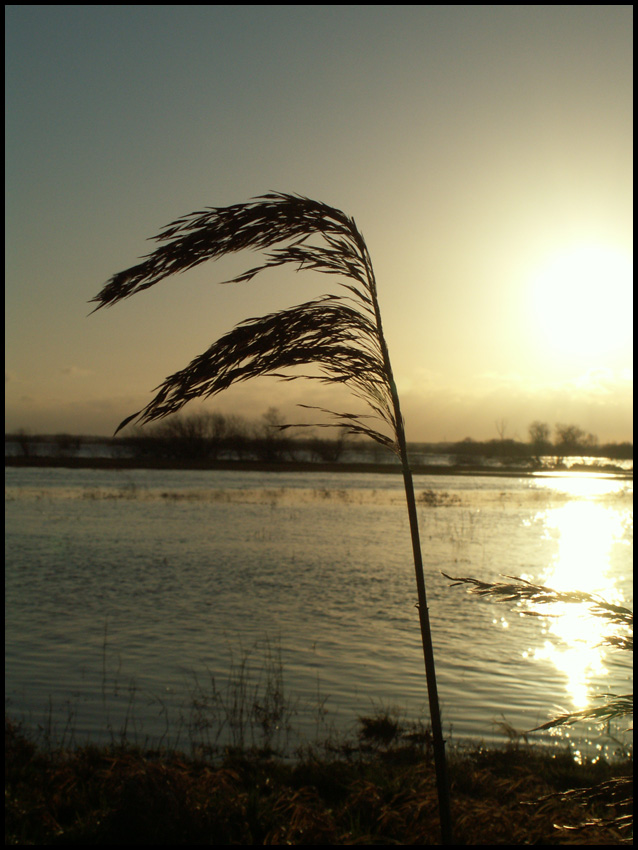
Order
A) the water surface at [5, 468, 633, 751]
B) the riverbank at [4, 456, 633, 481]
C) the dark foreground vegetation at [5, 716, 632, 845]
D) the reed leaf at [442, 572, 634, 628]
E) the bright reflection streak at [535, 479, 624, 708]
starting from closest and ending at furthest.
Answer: the reed leaf at [442, 572, 634, 628]
the dark foreground vegetation at [5, 716, 632, 845]
the water surface at [5, 468, 633, 751]
the bright reflection streak at [535, 479, 624, 708]
the riverbank at [4, 456, 633, 481]

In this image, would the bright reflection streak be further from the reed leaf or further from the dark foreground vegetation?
the dark foreground vegetation

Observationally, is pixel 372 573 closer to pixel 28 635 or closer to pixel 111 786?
pixel 28 635

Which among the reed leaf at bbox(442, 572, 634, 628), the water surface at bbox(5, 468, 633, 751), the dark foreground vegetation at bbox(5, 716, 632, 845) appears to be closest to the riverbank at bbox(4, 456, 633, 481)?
the water surface at bbox(5, 468, 633, 751)

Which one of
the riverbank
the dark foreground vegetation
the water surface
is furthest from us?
the riverbank

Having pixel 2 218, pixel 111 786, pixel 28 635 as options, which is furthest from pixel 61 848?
pixel 28 635

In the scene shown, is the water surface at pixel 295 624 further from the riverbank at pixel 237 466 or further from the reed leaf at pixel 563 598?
the riverbank at pixel 237 466

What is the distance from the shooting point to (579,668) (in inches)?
367

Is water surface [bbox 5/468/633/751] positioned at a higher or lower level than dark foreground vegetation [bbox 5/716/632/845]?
lower

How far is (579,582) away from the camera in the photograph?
15578 mm

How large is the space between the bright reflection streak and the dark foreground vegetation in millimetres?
1061

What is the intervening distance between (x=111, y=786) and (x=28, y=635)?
234 inches

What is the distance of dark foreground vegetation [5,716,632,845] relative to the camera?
14.7 feet

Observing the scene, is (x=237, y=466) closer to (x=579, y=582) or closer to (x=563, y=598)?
(x=579, y=582)

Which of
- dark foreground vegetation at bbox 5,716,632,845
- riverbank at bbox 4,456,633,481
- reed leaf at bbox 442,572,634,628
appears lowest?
riverbank at bbox 4,456,633,481
